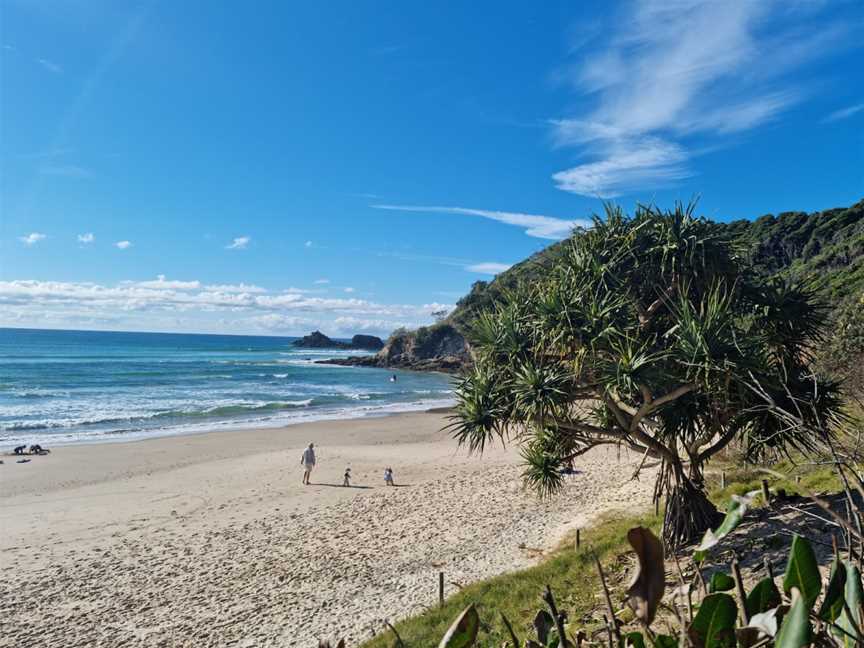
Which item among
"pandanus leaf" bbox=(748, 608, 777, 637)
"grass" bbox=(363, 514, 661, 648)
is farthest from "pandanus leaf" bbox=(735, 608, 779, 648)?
"grass" bbox=(363, 514, 661, 648)

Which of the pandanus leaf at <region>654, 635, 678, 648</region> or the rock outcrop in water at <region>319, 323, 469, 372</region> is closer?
the pandanus leaf at <region>654, 635, 678, 648</region>

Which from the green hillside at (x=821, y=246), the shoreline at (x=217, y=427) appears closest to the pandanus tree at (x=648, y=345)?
the green hillside at (x=821, y=246)

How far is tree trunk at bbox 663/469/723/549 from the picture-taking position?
7953 millimetres

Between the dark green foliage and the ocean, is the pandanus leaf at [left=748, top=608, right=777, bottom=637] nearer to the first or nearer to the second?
the dark green foliage

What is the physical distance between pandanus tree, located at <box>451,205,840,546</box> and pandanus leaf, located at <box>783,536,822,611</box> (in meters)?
5.80

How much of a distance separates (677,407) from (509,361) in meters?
2.44

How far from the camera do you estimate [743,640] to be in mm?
993

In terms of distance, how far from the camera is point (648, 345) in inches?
295

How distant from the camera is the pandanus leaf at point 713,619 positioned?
107 centimetres

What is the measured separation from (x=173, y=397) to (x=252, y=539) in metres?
32.3

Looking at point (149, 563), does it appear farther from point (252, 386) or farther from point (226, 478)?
point (252, 386)

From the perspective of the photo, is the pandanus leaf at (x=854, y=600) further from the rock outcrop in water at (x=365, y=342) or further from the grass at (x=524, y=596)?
the rock outcrop in water at (x=365, y=342)

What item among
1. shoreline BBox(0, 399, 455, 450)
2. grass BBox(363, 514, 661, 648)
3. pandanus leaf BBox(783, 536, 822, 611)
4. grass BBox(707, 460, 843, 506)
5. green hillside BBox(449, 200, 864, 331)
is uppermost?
green hillside BBox(449, 200, 864, 331)

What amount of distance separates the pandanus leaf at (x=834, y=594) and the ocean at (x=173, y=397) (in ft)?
98.6
